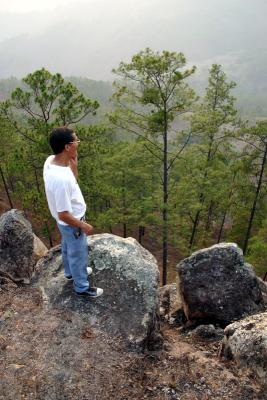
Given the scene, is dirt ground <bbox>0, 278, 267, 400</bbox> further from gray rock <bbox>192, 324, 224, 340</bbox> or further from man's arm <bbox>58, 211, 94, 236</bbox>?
man's arm <bbox>58, 211, 94, 236</bbox>

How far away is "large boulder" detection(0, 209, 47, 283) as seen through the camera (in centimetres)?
929

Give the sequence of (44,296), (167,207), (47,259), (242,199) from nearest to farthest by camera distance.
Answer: (44,296) → (47,259) → (167,207) → (242,199)

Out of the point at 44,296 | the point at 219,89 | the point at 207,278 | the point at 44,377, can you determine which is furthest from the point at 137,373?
the point at 219,89

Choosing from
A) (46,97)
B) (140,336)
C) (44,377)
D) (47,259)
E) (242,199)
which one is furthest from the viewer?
(242,199)

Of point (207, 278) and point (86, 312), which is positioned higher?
point (86, 312)

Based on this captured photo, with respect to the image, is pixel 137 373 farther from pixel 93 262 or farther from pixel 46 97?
pixel 46 97

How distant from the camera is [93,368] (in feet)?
19.1

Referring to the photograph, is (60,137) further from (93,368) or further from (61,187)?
(93,368)

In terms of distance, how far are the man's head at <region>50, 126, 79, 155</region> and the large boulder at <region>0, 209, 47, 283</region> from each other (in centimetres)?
435

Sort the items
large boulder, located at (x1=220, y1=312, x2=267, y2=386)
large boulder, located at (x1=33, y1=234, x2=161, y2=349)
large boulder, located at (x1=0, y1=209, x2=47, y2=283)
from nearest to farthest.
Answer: large boulder, located at (x1=220, y1=312, x2=267, y2=386)
large boulder, located at (x1=33, y1=234, x2=161, y2=349)
large boulder, located at (x1=0, y1=209, x2=47, y2=283)

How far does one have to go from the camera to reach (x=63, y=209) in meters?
5.81

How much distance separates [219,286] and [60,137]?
200 inches

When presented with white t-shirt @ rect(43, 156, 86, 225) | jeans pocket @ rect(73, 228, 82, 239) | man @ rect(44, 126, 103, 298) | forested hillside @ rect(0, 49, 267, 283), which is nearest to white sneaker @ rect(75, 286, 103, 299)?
man @ rect(44, 126, 103, 298)

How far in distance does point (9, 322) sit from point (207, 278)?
4.34 meters
